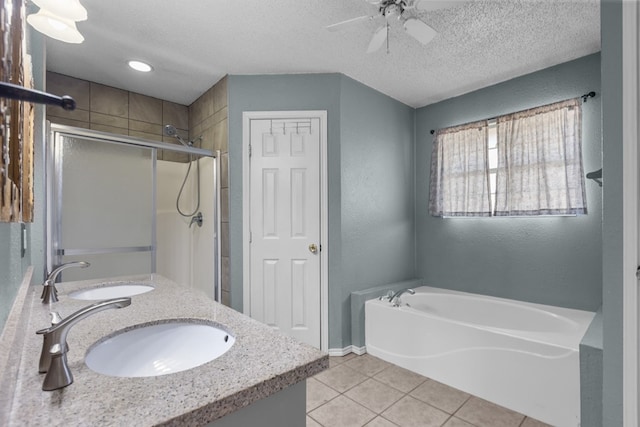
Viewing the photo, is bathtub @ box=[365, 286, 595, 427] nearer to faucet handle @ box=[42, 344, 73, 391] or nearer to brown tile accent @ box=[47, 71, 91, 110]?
faucet handle @ box=[42, 344, 73, 391]

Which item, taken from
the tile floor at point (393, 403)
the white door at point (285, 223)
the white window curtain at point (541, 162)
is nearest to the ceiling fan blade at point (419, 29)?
the white door at point (285, 223)

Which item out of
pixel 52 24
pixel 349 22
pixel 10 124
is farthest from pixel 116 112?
pixel 10 124

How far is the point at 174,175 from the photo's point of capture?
3305 millimetres

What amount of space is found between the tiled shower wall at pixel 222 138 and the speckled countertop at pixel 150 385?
1820 millimetres

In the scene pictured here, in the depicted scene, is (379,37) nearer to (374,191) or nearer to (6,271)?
(374,191)

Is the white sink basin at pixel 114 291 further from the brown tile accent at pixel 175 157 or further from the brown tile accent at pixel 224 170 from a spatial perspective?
the brown tile accent at pixel 175 157

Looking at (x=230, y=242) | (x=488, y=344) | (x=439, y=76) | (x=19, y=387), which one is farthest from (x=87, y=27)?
(x=488, y=344)

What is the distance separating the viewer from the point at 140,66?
8.43 feet

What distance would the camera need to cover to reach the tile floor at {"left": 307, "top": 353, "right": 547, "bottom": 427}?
1.76 metres

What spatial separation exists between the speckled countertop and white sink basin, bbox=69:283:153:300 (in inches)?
24.2

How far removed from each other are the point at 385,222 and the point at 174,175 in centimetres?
237

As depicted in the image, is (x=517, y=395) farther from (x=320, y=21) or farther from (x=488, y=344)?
(x=320, y=21)

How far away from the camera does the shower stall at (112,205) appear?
2.06 m

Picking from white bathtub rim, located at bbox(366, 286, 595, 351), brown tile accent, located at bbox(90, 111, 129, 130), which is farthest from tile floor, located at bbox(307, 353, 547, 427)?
brown tile accent, located at bbox(90, 111, 129, 130)
